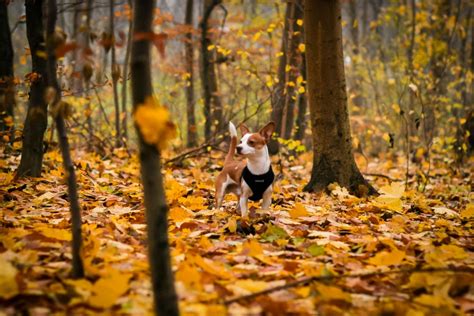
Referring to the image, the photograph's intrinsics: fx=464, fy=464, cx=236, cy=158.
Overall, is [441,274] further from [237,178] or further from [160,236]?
[237,178]

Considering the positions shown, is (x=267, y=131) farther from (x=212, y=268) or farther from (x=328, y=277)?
(x=328, y=277)

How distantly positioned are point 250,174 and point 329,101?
1704mm

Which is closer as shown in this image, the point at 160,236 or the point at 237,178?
the point at 160,236

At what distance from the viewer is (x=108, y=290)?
2.03m

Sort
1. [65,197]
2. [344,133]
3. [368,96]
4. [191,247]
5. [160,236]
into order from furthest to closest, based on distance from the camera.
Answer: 1. [368,96]
2. [344,133]
3. [65,197]
4. [191,247]
5. [160,236]

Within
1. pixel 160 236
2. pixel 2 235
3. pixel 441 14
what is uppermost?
pixel 441 14

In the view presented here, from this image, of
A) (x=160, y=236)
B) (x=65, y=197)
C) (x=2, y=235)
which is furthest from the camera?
(x=65, y=197)

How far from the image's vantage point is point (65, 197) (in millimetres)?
4551

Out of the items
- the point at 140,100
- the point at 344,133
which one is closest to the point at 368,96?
the point at 344,133

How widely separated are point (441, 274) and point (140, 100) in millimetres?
1789

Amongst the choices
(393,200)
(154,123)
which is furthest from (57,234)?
(393,200)

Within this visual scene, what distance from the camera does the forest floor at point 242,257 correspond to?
6.82 ft

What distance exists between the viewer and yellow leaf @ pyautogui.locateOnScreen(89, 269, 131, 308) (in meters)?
1.96

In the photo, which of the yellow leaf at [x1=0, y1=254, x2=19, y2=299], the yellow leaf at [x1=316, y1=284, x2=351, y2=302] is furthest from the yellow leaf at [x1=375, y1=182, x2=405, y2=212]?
the yellow leaf at [x1=0, y1=254, x2=19, y2=299]
